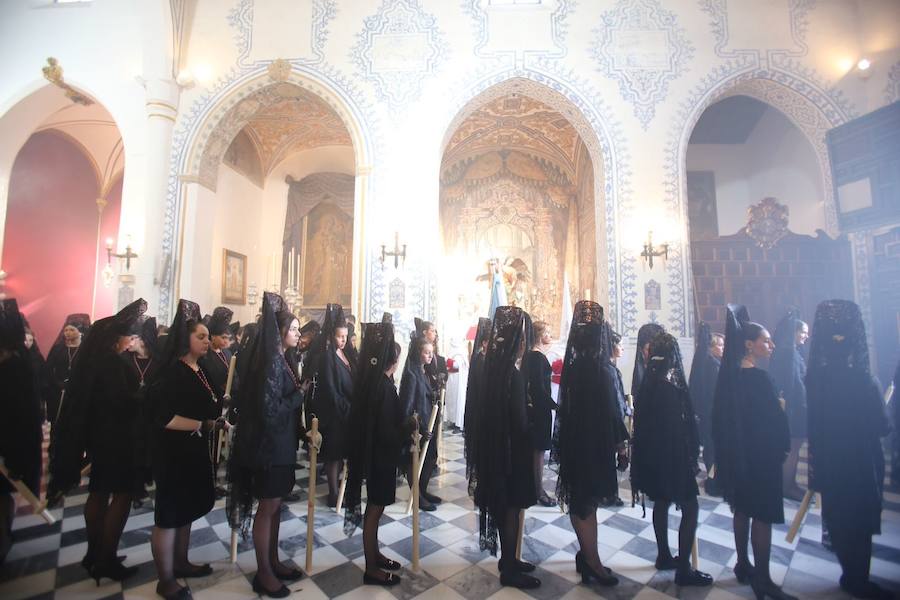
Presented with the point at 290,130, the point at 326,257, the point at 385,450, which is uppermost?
the point at 290,130

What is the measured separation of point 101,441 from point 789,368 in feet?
20.5

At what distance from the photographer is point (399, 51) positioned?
8234 millimetres

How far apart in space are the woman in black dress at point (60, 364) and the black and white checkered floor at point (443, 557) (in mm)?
1223

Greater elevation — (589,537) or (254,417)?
(254,417)

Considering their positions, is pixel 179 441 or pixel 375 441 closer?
pixel 179 441

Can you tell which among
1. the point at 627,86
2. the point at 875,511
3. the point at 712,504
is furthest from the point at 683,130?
the point at 875,511

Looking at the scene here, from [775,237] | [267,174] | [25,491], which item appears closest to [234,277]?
[267,174]

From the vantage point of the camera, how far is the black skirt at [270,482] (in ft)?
9.00

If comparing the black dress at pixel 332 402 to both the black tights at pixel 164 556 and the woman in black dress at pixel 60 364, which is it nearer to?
the black tights at pixel 164 556

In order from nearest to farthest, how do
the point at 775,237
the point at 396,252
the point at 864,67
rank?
the point at 864,67 → the point at 396,252 → the point at 775,237

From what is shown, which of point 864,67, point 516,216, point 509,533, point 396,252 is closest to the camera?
point 509,533

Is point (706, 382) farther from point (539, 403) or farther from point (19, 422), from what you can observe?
point (19, 422)

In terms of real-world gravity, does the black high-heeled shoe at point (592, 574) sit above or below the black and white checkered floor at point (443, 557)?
above

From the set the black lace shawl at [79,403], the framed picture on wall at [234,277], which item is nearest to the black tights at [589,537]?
the black lace shawl at [79,403]
